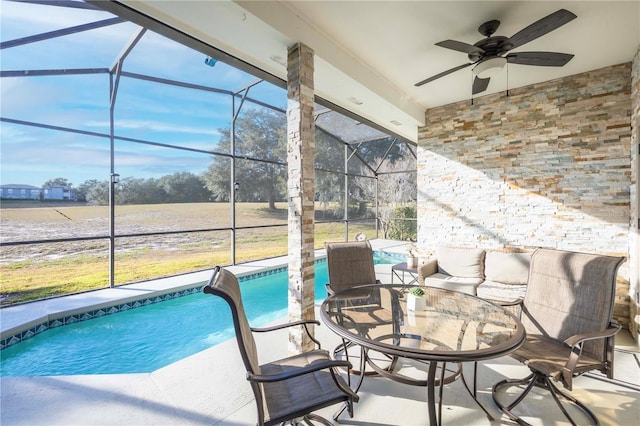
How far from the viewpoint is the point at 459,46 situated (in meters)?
2.34

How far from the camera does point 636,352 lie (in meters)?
2.75

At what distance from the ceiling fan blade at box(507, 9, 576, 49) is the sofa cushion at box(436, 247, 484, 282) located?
9.46 ft

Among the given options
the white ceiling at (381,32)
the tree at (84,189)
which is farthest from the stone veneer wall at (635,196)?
the tree at (84,189)

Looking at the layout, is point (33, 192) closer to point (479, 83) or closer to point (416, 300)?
point (416, 300)

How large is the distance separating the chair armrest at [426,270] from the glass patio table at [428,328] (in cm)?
155

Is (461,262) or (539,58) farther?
(461,262)

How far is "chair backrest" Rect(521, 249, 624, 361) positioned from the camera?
1953 mm

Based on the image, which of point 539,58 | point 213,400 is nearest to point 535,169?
point 539,58

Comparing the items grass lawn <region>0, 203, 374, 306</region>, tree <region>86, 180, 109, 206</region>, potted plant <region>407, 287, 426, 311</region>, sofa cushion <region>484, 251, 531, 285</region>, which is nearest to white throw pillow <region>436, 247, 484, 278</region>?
sofa cushion <region>484, 251, 531, 285</region>

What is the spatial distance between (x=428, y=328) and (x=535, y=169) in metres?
3.52

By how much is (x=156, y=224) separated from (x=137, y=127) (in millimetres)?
3050

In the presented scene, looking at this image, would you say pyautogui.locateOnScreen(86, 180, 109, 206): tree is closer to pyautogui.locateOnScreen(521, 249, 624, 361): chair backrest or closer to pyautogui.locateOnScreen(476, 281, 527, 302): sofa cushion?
pyautogui.locateOnScreen(476, 281, 527, 302): sofa cushion

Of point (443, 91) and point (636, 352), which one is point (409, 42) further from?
point (636, 352)

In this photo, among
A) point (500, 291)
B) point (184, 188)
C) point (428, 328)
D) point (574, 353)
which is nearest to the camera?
point (574, 353)
